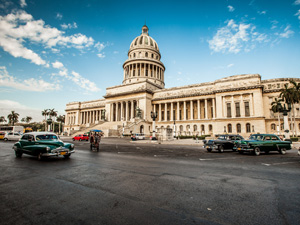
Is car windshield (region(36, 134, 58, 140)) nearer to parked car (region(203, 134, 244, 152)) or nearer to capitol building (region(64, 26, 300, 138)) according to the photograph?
parked car (region(203, 134, 244, 152))

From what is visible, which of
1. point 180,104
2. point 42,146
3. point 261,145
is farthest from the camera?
point 180,104

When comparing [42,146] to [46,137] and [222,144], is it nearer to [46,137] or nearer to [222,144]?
[46,137]

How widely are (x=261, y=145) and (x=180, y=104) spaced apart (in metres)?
44.4

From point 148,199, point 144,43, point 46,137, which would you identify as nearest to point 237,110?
point 46,137

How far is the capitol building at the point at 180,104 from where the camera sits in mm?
42750

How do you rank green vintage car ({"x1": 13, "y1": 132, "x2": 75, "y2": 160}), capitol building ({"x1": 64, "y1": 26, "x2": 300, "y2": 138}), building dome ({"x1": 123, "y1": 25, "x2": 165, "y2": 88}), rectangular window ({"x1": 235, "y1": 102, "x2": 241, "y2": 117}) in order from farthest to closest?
building dome ({"x1": 123, "y1": 25, "x2": 165, "y2": 88}) < rectangular window ({"x1": 235, "y1": 102, "x2": 241, "y2": 117}) < capitol building ({"x1": 64, "y1": 26, "x2": 300, "y2": 138}) < green vintage car ({"x1": 13, "y1": 132, "x2": 75, "y2": 160})

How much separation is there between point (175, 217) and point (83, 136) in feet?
113

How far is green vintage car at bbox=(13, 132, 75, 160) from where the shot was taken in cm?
988

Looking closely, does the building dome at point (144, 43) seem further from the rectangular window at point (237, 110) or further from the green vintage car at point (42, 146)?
the green vintage car at point (42, 146)

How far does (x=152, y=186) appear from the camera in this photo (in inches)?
203

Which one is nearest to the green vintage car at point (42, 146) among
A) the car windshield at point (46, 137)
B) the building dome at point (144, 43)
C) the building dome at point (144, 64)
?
the car windshield at point (46, 137)

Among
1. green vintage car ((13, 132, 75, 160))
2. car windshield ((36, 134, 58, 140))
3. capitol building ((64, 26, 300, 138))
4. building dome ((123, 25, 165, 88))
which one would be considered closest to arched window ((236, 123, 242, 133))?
capitol building ((64, 26, 300, 138))

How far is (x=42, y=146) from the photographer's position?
991cm

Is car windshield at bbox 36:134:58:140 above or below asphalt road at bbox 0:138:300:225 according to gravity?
above
